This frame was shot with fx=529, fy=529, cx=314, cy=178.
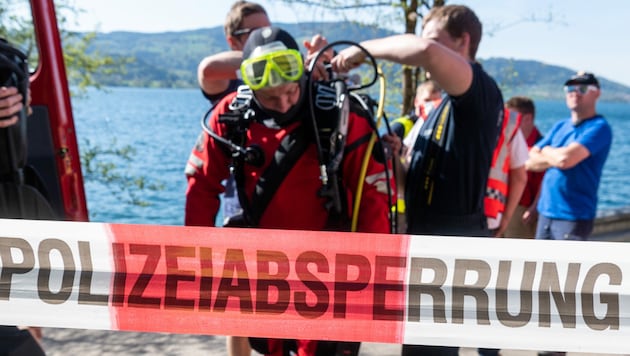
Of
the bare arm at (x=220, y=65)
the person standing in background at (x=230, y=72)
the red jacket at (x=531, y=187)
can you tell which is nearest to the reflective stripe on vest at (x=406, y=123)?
the person standing in background at (x=230, y=72)

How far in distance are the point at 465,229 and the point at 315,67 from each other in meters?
1.06

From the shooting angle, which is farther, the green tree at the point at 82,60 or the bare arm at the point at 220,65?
the green tree at the point at 82,60

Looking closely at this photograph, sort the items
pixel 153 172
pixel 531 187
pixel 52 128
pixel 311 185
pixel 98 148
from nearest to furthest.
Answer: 1. pixel 311 185
2. pixel 52 128
3. pixel 531 187
4. pixel 98 148
5. pixel 153 172

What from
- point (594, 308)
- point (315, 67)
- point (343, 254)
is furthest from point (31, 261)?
point (594, 308)

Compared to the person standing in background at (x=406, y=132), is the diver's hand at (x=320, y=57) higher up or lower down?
higher up

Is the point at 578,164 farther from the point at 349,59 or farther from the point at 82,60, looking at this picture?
the point at 82,60

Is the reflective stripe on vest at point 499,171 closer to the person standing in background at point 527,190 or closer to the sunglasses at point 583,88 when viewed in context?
the sunglasses at point 583,88

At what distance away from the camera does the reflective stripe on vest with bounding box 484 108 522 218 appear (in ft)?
9.26

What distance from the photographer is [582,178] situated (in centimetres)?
394

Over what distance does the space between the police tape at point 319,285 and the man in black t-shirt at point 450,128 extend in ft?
2.39

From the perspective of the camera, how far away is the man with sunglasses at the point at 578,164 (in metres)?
3.87

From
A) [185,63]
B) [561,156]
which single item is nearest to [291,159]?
[561,156]

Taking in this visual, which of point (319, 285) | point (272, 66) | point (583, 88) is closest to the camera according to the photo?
point (319, 285)

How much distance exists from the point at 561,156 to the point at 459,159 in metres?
1.88
